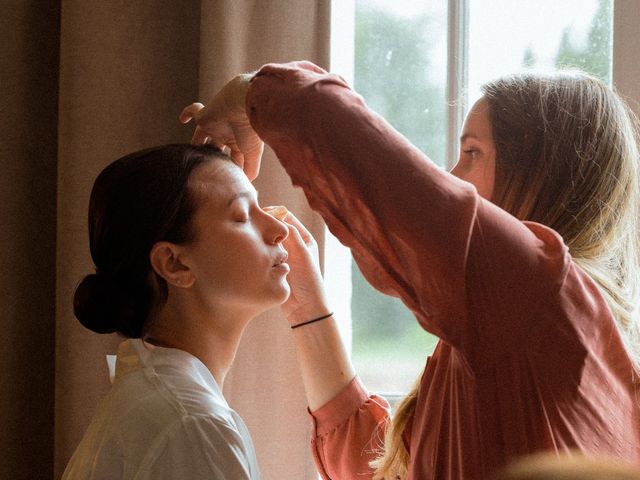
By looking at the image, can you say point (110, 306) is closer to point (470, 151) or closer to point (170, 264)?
point (170, 264)

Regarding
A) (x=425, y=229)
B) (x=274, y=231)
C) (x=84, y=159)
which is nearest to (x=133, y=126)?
(x=84, y=159)

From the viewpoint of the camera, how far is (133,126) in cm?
196

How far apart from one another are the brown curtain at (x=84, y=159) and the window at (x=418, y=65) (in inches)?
9.2

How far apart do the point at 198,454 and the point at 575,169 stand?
61 cm

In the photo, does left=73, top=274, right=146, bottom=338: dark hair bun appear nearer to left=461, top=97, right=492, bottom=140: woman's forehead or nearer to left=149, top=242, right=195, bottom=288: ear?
left=149, top=242, right=195, bottom=288: ear

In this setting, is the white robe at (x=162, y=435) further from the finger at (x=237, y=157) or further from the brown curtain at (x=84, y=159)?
the brown curtain at (x=84, y=159)

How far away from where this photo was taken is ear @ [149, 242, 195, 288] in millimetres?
1270

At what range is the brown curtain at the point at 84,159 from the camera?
1804 mm

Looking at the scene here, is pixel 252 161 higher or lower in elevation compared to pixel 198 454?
higher

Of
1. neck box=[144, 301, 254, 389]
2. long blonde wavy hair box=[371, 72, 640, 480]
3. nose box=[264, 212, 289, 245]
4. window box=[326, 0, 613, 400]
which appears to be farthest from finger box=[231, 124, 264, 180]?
window box=[326, 0, 613, 400]

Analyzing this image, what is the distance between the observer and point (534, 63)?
6.36 ft

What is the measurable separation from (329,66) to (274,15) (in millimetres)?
173

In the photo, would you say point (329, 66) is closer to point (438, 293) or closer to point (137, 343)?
point (137, 343)

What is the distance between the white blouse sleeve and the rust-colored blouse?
0.29 m
